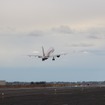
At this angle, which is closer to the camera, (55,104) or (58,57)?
(55,104)

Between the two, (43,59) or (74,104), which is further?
(43,59)

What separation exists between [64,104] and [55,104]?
104 centimetres

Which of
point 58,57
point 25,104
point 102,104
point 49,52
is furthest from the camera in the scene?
point 49,52

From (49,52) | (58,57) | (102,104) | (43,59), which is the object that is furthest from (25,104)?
(49,52)

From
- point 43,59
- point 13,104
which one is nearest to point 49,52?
point 43,59

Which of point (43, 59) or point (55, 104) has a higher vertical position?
point (43, 59)

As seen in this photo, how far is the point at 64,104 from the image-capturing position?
44031 mm

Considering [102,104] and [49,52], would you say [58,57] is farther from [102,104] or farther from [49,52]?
[102,104]

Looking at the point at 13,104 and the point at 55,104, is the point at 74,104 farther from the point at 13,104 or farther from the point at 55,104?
the point at 13,104

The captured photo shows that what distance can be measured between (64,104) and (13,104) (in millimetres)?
6340

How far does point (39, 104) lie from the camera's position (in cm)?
4428

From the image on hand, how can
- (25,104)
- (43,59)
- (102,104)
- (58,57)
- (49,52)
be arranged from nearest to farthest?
1. (102,104)
2. (25,104)
3. (58,57)
4. (43,59)
5. (49,52)

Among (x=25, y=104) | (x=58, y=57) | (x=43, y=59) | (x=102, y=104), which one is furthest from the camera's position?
(x=43, y=59)

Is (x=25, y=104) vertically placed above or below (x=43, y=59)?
below
